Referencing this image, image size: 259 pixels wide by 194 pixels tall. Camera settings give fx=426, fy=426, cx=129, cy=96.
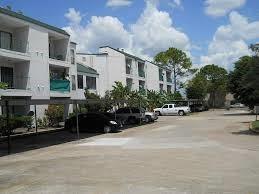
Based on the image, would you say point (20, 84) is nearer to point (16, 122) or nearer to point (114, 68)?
point (16, 122)

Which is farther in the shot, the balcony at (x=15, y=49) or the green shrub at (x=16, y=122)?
the balcony at (x=15, y=49)

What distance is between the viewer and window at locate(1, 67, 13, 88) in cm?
3338

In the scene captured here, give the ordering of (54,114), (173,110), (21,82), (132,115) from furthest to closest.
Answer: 1. (173,110)
2. (132,115)
3. (54,114)
4. (21,82)

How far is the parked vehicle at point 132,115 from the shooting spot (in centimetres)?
4025

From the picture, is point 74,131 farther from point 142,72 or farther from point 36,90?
point 142,72

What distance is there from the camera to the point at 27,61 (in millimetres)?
34281

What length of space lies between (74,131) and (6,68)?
7550 millimetres

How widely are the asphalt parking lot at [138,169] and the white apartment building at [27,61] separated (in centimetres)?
1377

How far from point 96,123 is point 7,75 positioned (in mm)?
8461

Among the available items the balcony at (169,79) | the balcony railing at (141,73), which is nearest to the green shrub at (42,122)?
the balcony railing at (141,73)

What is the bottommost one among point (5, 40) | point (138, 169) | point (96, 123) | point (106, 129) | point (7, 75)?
point (138, 169)

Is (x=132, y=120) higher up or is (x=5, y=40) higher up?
(x=5, y=40)

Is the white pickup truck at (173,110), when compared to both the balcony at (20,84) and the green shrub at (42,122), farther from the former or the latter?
the balcony at (20,84)

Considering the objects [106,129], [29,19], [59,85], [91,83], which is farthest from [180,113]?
[29,19]
